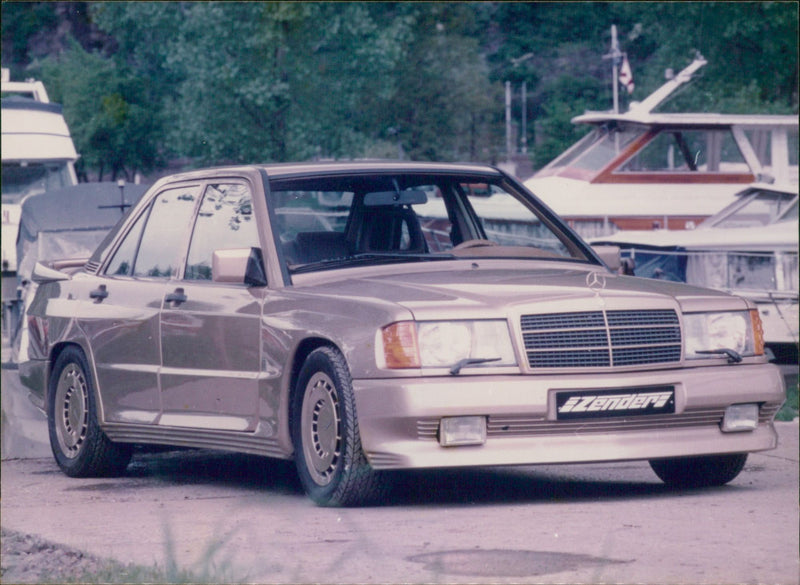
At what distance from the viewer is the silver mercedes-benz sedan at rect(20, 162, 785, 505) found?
6660mm

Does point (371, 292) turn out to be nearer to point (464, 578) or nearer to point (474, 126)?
point (464, 578)

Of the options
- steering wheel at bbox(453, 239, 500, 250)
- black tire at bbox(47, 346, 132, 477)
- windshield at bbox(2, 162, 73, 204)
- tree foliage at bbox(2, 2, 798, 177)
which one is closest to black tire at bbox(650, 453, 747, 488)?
steering wheel at bbox(453, 239, 500, 250)

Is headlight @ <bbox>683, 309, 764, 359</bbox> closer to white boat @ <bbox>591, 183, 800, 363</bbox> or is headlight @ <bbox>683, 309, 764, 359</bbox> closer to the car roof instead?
the car roof

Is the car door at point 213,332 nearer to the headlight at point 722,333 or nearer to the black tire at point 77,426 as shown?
the black tire at point 77,426

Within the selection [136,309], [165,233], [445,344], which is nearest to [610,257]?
[445,344]

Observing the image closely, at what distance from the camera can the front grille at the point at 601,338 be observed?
6770 mm

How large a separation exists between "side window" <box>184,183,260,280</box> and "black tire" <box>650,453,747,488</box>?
2180 millimetres

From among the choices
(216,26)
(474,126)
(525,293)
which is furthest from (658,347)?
(474,126)

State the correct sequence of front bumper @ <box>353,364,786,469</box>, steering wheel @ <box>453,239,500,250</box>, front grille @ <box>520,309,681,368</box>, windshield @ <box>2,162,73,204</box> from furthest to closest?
windshield @ <box>2,162,73,204</box>, steering wheel @ <box>453,239,500,250</box>, front grille @ <box>520,309,681,368</box>, front bumper @ <box>353,364,786,469</box>

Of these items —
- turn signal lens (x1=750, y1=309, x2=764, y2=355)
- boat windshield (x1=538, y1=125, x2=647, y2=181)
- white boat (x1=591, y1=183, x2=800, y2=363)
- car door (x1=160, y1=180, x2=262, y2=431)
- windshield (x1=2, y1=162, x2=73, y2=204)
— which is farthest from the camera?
windshield (x1=2, y1=162, x2=73, y2=204)

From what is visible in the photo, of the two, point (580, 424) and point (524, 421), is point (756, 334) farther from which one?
point (524, 421)

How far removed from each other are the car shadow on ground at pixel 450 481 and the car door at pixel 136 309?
1.56 feet

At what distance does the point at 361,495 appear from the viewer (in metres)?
6.79

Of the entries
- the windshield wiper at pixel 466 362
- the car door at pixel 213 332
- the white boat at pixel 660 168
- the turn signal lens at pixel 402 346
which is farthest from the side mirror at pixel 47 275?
the white boat at pixel 660 168
